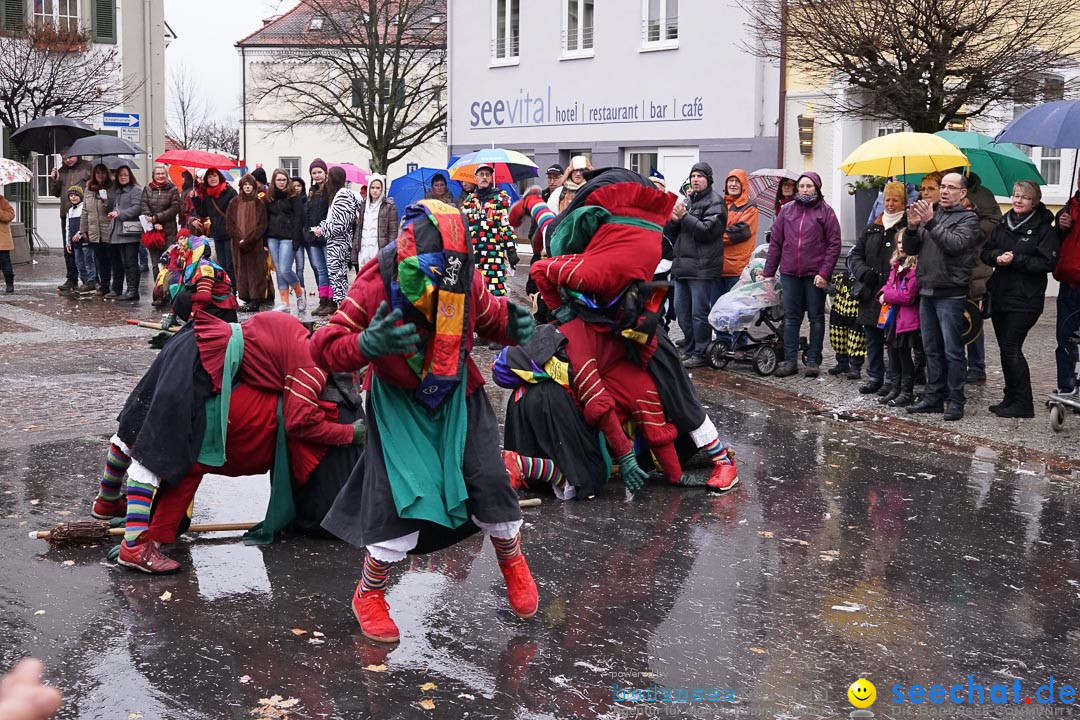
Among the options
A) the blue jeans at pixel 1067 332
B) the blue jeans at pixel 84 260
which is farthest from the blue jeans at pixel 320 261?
the blue jeans at pixel 1067 332

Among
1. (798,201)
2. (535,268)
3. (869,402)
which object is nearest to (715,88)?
(798,201)

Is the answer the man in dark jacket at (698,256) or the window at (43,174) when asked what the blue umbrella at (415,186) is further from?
the window at (43,174)

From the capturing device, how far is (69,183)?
2061 centimetres

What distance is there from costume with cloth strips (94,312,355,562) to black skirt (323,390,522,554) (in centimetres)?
79

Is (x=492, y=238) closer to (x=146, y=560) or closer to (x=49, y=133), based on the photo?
(x=146, y=560)

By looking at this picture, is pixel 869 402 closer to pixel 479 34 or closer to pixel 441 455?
pixel 441 455

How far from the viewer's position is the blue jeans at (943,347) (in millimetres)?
10062

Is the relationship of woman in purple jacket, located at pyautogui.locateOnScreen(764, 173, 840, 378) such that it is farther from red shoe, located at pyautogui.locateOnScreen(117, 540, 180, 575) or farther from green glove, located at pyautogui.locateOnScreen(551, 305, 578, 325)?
red shoe, located at pyautogui.locateOnScreen(117, 540, 180, 575)

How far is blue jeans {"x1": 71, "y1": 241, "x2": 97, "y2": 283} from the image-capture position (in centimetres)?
1925

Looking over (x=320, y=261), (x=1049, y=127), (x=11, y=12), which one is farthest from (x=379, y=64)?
(x=1049, y=127)

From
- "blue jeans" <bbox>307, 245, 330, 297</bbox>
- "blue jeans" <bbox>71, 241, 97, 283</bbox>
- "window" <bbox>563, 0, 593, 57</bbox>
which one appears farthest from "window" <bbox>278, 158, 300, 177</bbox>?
"blue jeans" <bbox>307, 245, 330, 297</bbox>

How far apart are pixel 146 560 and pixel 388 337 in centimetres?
200

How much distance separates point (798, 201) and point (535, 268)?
206 inches

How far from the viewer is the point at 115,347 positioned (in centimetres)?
1376
